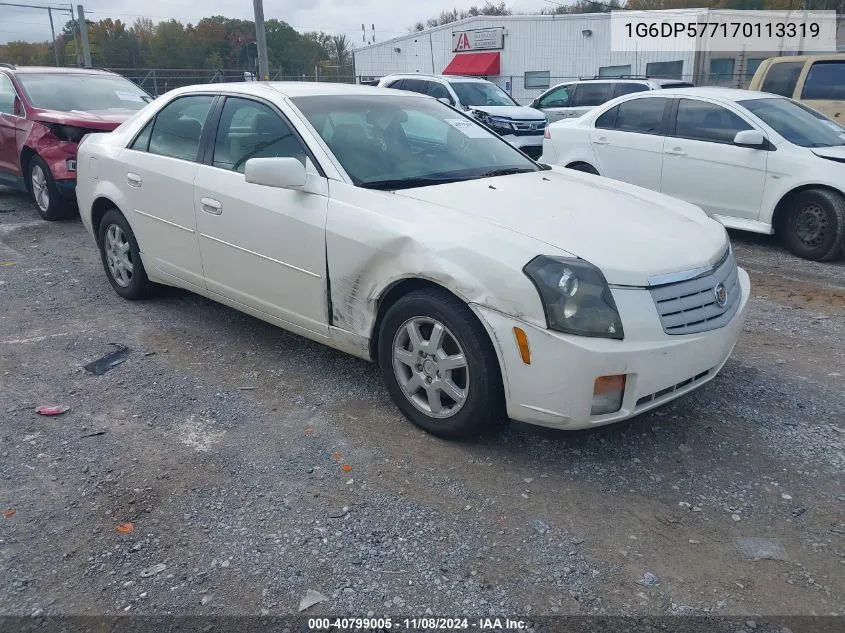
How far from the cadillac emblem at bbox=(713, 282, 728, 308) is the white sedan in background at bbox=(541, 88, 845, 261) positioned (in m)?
4.13

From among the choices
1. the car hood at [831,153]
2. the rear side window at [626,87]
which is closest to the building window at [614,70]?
the rear side window at [626,87]

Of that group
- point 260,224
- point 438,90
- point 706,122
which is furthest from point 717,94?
point 438,90

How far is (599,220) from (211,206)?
7.59ft

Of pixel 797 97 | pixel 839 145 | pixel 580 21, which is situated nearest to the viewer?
pixel 839 145

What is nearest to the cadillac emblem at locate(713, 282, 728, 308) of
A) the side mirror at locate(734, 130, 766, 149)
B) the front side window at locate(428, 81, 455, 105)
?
the side mirror at locate(734, 130, 766, 149)

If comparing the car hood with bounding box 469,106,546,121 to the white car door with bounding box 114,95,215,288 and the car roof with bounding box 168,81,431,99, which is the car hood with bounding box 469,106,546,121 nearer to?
the car roof with bounding box 168,81,431,99

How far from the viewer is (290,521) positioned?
3.04m

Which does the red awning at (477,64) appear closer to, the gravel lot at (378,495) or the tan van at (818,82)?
the tan van at (818,82)

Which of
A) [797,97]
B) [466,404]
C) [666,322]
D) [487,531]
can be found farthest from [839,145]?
[487,531]

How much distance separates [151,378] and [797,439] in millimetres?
3550

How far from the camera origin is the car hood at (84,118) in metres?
8.33

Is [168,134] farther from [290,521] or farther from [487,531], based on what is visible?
[487,531]

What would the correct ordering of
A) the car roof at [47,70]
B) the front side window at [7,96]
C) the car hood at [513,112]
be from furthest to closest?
1. the car hood at [513,112]
2. the car roof at [47,70]
3. the front side window at [7,96]

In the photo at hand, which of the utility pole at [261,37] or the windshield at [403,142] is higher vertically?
the utility pole at [261,37]
